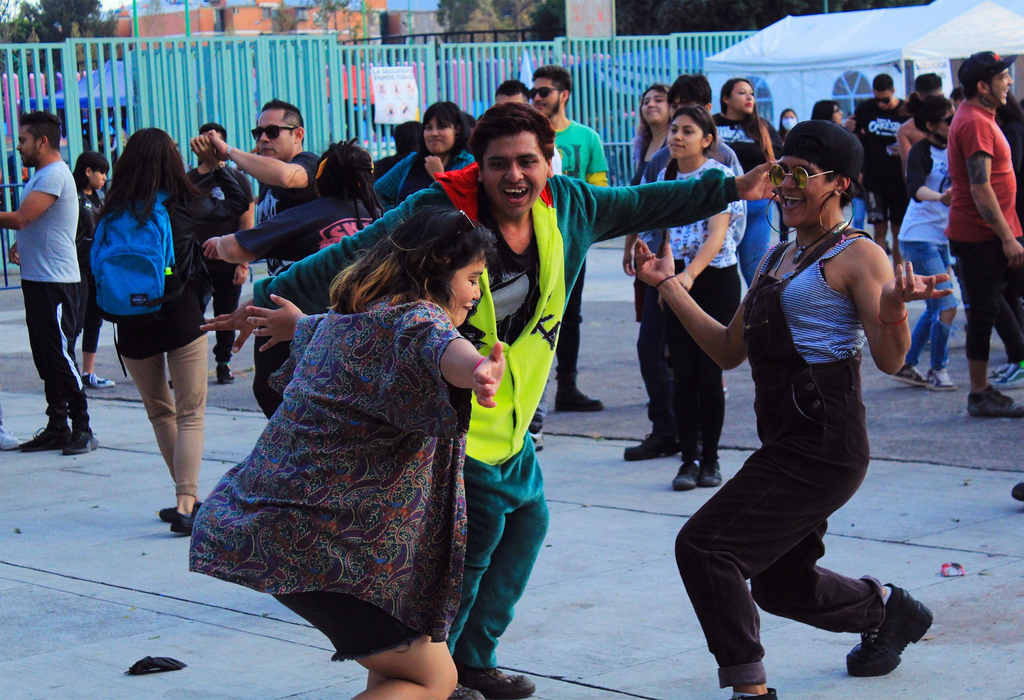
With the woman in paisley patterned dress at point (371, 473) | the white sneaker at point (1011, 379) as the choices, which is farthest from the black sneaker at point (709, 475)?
the woman in paisley patterned dress at point (371, 473)

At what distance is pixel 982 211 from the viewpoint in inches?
316

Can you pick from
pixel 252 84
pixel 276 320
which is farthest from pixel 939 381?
pixel 252 84

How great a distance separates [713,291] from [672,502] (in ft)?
3.82

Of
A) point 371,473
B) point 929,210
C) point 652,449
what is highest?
point 929,210

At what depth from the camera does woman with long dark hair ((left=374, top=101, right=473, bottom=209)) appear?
746 centimetres

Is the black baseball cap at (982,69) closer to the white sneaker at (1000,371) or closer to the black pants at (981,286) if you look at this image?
the black pants at (981,286)

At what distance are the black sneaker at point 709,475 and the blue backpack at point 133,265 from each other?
2634 mm

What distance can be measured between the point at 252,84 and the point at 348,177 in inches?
555

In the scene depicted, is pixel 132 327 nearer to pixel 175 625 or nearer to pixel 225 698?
pixel 175 625

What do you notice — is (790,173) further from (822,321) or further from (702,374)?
(702,374)

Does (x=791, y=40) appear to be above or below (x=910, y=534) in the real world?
above

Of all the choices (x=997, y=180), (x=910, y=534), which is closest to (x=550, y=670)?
(x=910, y=534)

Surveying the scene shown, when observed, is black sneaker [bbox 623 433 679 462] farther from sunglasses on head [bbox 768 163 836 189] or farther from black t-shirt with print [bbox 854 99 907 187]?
black t-shirt with print [bbox 854 99 907 187]

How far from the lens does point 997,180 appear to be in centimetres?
823
